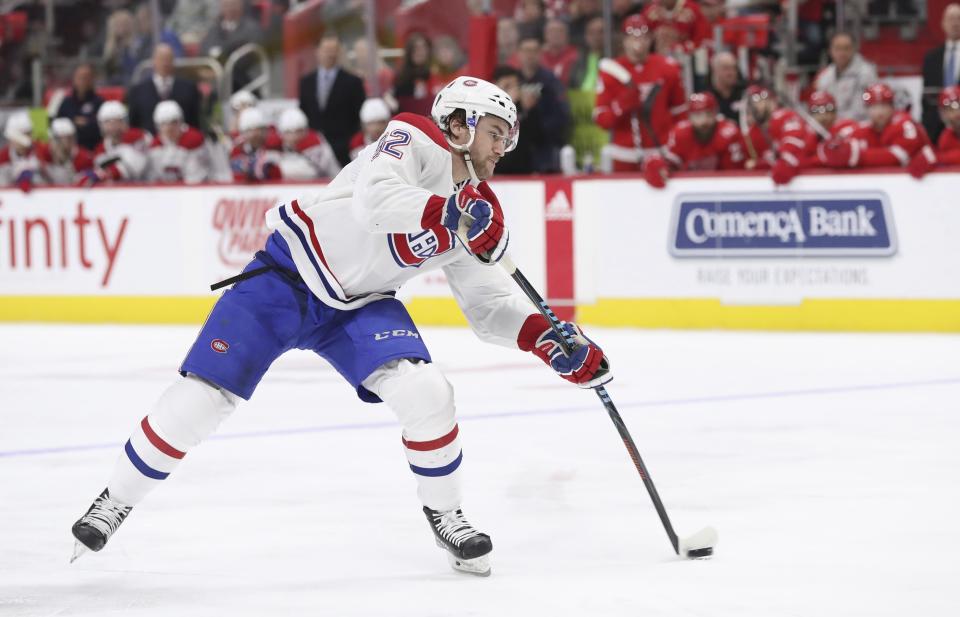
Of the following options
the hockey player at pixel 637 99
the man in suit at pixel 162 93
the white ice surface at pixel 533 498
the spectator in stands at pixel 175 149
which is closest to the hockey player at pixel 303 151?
the spectator in stands at pixel 175 149

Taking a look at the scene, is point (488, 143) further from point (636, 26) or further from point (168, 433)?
point (636, 26)

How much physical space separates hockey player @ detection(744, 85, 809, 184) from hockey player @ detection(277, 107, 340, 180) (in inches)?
112

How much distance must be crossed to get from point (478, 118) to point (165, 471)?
1116 mm

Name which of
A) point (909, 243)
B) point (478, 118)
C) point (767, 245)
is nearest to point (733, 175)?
point (767, 245)

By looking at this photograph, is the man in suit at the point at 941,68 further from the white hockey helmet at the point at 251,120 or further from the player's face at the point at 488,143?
the player's face at the point at 488,143

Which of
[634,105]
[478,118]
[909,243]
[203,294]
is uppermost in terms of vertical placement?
[478,118]

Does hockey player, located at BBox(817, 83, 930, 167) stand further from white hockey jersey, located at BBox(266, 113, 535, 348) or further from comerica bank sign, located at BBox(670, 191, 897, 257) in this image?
white hockey jersey, located at BBox(266, 113, 535, 348)

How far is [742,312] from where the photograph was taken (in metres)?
9.91

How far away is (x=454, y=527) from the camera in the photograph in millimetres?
3879

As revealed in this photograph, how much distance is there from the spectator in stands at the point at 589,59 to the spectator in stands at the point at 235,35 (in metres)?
2.53

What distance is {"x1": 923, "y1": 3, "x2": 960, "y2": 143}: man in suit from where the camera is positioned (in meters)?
10.0

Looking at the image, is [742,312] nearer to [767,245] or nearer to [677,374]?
[767,245]

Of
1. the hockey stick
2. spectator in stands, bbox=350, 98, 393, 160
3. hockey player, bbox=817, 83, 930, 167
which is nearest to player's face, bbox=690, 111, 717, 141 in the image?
hockey player, bbox=817, 83, 930, 167

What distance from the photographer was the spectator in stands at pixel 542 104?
34.6 ft
